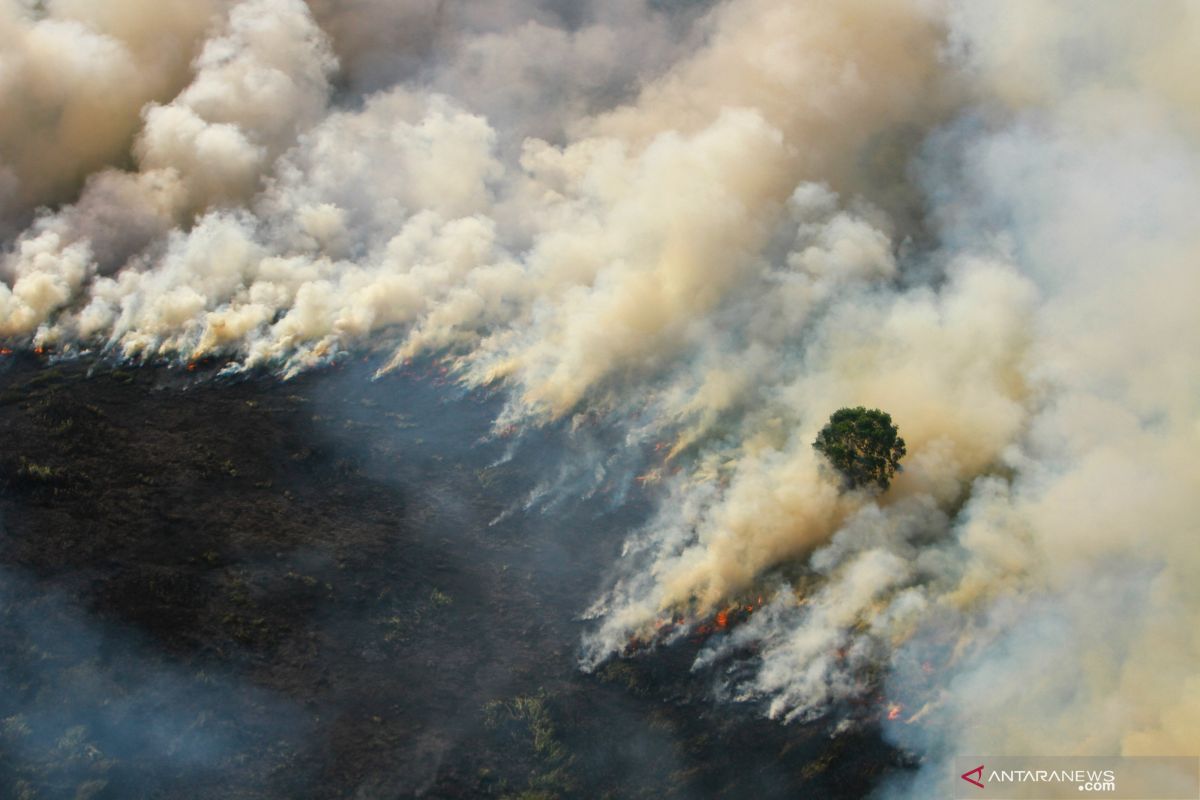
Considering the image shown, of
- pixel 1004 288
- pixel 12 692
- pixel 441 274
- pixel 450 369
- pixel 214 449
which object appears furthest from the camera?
pixel 441 274

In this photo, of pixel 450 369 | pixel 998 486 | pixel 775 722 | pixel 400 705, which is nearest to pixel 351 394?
pixel 450 369

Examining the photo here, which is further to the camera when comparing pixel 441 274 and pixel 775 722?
pixel 441 274

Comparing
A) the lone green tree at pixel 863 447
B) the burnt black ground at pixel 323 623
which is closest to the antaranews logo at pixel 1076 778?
the burnt black ground at pixel 323 623

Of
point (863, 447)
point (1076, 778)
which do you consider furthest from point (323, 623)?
point (1076, 778)

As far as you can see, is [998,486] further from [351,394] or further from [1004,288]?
[351,394]

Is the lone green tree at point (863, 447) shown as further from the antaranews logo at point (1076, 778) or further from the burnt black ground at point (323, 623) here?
the antaranews logo at point (1076, 778)

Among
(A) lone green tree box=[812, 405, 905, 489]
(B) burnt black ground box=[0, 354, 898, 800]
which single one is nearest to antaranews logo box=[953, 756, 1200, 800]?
(B) burnt black ground box=[0, 354, 898, 800]

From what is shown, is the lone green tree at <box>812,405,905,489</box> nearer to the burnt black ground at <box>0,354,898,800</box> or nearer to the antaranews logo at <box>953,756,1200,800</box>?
the burnt black ground at <box>0,354,898,800</box>
